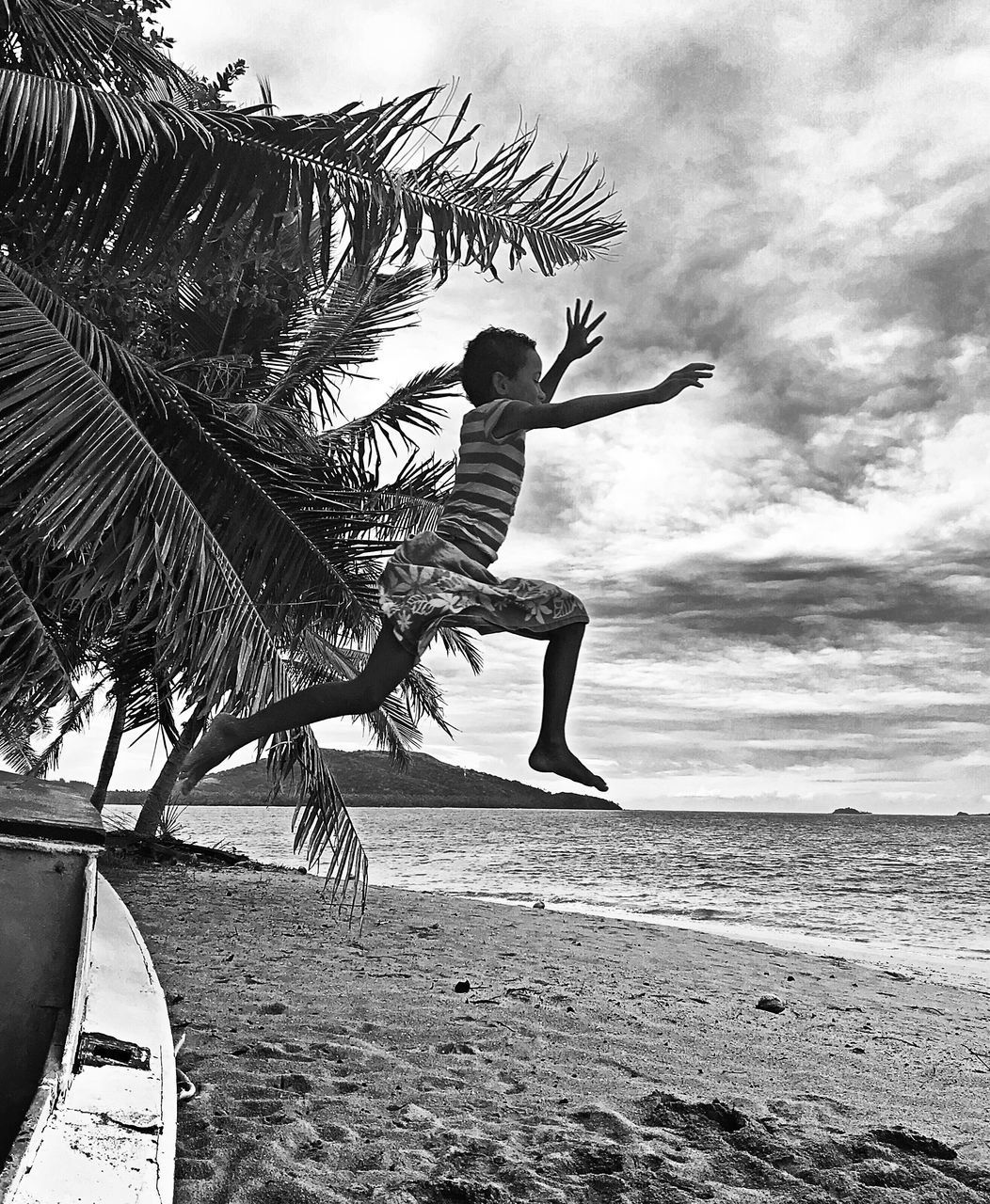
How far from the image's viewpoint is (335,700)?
2.23 m

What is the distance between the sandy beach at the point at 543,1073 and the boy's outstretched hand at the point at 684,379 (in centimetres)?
302

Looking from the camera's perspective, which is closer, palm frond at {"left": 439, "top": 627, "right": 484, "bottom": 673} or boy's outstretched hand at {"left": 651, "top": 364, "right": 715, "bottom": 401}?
boy's outstretched hand at {"left": 651, "top": 364, "right": 715, "bottom": 401}

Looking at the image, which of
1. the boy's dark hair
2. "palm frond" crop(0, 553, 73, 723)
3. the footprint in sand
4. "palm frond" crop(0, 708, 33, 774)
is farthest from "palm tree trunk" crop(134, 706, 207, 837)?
the boy's dark hair

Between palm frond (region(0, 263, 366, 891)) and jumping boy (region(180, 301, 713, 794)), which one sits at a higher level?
palm frond (region(0, 263, 366, 891))

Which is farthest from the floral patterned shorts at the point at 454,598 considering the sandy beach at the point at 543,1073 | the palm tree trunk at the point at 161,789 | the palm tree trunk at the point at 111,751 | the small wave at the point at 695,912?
the small wave at the point at 695,912

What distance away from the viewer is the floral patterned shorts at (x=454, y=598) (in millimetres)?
2127

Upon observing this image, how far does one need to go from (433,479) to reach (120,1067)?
7.55 m

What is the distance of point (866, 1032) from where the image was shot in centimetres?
687

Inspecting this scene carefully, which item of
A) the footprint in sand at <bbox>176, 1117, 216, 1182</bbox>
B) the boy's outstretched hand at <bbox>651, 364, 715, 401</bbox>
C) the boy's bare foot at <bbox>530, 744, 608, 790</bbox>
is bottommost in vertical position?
the footprint in sand at <bbox>176, 1117, 216, 1182</bbox>

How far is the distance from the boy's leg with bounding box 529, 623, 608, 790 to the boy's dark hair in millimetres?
631

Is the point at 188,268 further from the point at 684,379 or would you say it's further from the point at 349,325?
the point at 684,379

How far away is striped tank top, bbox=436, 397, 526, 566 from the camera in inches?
91.5

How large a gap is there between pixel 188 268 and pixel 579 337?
5.33 m

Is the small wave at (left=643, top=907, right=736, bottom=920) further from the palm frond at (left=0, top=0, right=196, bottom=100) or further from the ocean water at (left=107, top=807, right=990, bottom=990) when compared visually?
the palm frond at (left=0, top=0, right=196, bottom=100)
